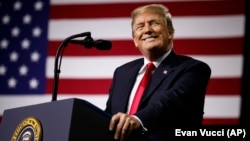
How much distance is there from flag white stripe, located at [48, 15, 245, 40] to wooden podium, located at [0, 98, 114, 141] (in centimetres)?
173

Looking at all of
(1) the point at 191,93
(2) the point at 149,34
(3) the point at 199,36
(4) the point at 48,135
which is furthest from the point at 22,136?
(3) the point at 199,36

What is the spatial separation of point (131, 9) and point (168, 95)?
4.96 feet

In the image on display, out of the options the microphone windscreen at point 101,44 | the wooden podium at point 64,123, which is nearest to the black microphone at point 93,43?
the microphone windscreen at point 101,44

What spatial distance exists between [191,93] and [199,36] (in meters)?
1.22

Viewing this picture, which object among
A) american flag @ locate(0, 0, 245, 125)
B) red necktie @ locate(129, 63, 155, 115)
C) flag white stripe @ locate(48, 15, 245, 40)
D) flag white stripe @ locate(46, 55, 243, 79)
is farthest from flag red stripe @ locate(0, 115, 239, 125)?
red necktie @ locate(129, 63, 155, 115)

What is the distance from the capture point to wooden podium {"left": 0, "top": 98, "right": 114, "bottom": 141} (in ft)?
3.50

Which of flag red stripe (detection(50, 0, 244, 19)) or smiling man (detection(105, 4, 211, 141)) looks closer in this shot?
smiling man (detection(105, 4, 211, 141))

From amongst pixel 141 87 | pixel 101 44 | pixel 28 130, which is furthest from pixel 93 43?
pixel 28 130

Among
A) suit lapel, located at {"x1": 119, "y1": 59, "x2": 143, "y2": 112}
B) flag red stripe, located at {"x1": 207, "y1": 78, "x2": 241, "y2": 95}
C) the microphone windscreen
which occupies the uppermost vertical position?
the microphone windscreen

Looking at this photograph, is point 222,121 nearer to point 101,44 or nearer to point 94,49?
point 94,49

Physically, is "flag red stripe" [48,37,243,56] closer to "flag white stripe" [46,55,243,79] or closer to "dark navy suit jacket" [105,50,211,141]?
"flag white stripe" [46,55,243,79]

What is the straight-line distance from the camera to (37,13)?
305 centimetres

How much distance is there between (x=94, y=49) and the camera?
9.53 feet

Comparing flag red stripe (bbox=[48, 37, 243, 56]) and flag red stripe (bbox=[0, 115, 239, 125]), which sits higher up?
flag red stripe (bbox=[48, 37, 243, 56])
